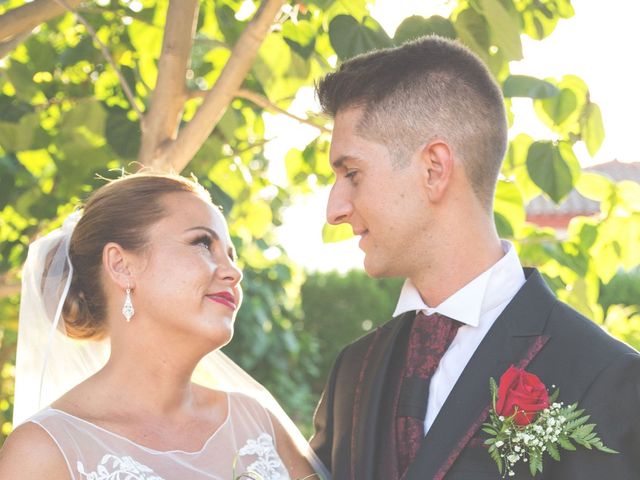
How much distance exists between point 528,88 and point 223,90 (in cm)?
103

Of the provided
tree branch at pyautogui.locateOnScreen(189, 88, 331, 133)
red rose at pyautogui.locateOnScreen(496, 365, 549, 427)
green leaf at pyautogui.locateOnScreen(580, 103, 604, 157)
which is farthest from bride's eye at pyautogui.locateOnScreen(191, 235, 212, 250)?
green leaf at pyautogui.locateOnScreen(580, 103, 604, 157)

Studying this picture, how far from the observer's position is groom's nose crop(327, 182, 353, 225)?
3.06 m

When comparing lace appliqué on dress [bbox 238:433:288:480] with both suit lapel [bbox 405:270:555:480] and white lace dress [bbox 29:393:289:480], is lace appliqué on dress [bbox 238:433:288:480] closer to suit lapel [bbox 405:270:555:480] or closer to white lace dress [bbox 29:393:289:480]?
white lace dress [bbox 29:393:289:480]

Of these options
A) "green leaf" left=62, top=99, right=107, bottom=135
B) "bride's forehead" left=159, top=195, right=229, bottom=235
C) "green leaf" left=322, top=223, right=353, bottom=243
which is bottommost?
"green leaf" left=322, top=223, right=353, bottom=243

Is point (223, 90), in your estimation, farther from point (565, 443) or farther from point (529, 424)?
point (565, 443)

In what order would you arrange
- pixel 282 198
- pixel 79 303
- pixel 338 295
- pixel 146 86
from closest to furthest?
pixel 79 303 → pixel 146 86 → pixel 282 198 → pixel 338 295

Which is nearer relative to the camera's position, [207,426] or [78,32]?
[207,426]

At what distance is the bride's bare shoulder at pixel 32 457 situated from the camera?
2918mm

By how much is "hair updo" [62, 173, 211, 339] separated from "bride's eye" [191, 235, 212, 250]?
0.14m

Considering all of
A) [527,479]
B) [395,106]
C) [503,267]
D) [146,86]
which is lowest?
[527,479]

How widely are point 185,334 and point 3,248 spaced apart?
1631 mm

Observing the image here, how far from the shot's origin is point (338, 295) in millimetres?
15031

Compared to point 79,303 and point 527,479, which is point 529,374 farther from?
point 79,303

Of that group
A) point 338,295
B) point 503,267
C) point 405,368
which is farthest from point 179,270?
point 338,295
